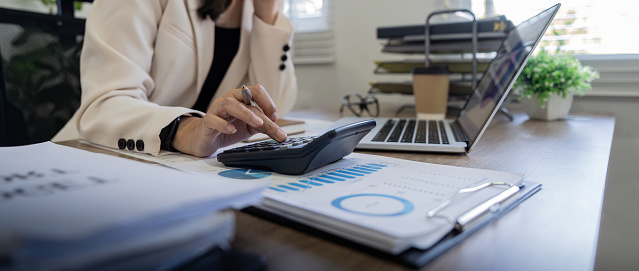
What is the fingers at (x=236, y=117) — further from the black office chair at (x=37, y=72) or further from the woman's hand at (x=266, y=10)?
the black office chair at (x=37, y=72)

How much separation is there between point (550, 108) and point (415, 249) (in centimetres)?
92

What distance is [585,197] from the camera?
42 centimetres

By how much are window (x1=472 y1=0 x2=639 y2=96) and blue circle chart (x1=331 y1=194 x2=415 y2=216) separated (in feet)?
3.63

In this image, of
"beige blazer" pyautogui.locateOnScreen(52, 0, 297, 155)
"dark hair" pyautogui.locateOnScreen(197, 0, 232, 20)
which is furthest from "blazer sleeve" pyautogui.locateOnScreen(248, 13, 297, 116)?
"dark hair" pyautogui.locateOnScreen(197, 0, 232, 20)

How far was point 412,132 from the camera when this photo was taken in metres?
0.79

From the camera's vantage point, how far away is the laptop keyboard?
0.70 m

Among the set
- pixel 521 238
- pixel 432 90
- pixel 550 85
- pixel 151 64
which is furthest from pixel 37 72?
pixel 550 85

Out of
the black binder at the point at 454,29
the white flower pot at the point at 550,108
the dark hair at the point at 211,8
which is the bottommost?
the white flower pot at the point at 550,108

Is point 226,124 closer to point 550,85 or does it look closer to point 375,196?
point 375,196

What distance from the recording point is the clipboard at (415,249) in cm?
29

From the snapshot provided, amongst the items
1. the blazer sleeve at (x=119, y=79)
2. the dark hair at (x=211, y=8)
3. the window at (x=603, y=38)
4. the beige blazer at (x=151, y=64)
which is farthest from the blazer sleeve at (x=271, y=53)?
the window at (x=603, y=38)

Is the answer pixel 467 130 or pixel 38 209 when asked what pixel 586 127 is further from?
pixel 38 209

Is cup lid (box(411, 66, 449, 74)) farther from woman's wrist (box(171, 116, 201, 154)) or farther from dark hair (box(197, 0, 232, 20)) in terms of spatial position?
woman's wrist (box(171, 116, 201, 154))

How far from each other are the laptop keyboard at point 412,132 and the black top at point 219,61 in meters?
0.45
